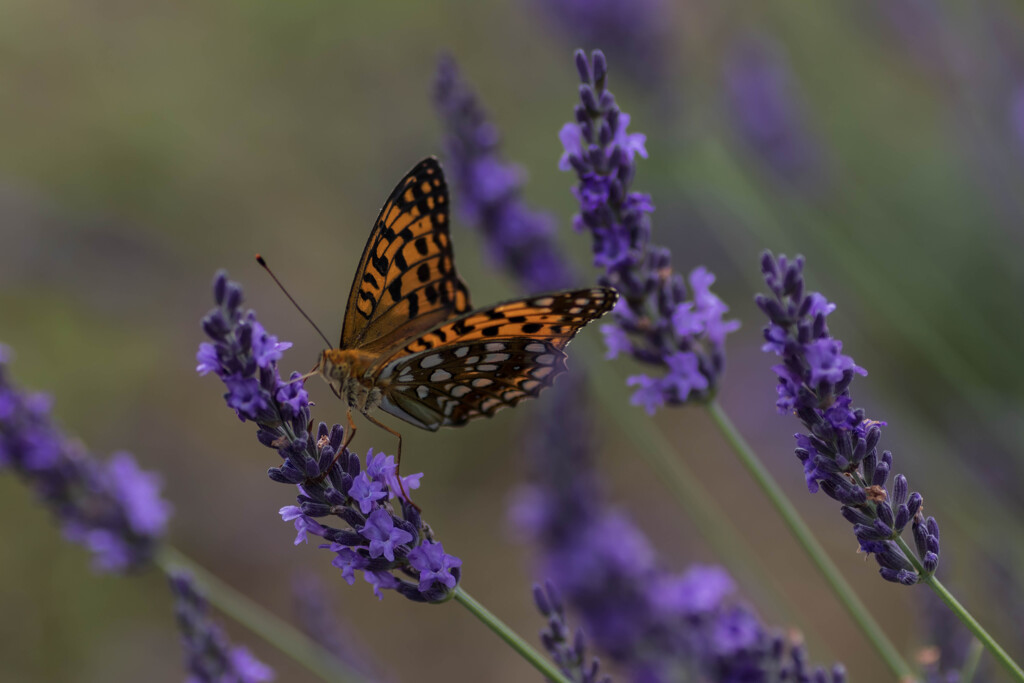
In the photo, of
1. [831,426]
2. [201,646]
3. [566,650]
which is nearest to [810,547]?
[831,426]

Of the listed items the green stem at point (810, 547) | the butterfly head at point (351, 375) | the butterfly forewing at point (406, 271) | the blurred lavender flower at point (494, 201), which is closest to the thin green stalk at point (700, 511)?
the blurred lavender flower at point (494, 201)

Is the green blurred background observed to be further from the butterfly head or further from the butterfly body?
the butterfly head

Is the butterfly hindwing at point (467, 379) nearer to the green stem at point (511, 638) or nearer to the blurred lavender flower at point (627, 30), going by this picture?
the green stem at point (511, 638)

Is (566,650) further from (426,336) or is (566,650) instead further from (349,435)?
(426,336)

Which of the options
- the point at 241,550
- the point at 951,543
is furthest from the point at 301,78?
the point at 951,543

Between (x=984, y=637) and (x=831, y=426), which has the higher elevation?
(x=831, y=426)

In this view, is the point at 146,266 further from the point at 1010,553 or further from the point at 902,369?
the point at 1010,553
